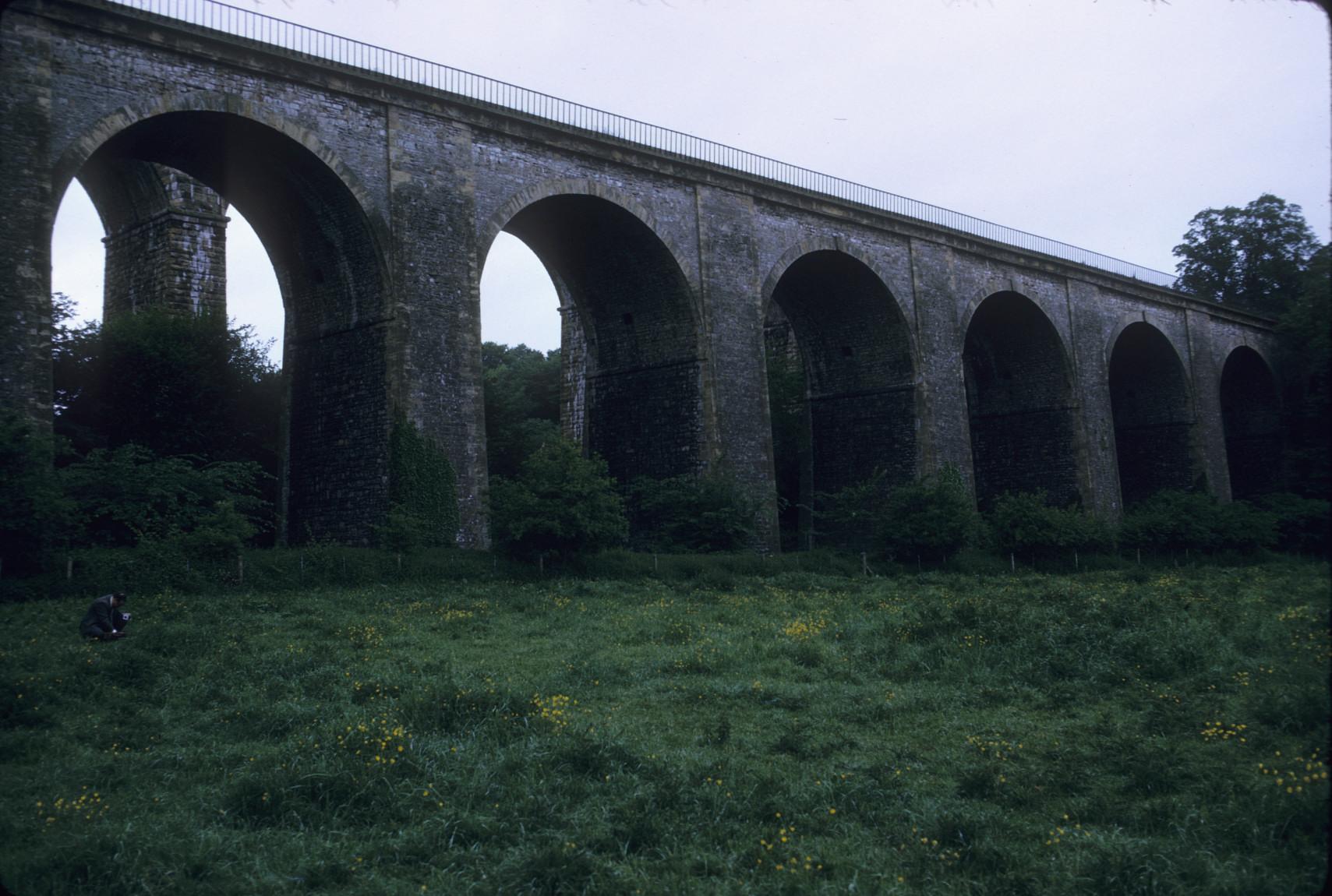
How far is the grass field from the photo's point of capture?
263 inches

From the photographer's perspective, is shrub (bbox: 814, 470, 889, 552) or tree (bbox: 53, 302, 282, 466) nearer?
tree (bbox: 53, 302, 282, 466)

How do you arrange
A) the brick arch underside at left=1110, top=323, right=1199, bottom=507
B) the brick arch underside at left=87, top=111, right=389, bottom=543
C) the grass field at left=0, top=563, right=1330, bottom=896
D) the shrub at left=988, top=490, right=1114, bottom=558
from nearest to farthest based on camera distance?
the grass field at left=0, top=563, right=1330, bottom=896, the brick arch underside at left=87, top=111, right=389, bottom=543, the shrub at left=988, top=490, right=1114, bottom=558, the brick arch underside at left=1110, top=323, right=1199, bottom=507

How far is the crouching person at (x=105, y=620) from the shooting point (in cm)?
1394

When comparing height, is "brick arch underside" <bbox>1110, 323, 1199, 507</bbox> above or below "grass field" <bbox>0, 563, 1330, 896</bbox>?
above

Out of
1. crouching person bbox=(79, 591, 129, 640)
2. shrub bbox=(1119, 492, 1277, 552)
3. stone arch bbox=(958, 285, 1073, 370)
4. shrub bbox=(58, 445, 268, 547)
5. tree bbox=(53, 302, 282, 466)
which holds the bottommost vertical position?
crouching person bbox=(79, 591, 129, 640)

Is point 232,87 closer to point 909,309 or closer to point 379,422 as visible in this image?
point 379,422

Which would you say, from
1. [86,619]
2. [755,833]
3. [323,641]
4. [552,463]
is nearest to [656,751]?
[755,833]

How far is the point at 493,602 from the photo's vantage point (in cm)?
1917

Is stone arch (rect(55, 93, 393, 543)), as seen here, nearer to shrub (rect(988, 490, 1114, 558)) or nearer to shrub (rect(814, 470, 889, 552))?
shrub (rect(814, 470, 889, 552))

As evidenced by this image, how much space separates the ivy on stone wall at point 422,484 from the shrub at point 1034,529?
1731cm

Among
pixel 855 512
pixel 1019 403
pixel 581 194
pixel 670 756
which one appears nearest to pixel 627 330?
pixel 581 194

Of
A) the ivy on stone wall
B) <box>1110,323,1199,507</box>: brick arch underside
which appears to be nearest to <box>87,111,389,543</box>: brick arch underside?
the ivy on stone wall

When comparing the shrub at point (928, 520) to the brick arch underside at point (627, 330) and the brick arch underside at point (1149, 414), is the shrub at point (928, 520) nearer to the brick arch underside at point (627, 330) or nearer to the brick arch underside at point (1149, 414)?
the brick arch underside at point (627, 330)

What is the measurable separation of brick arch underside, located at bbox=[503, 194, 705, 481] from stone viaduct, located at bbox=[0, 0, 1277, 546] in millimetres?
79
